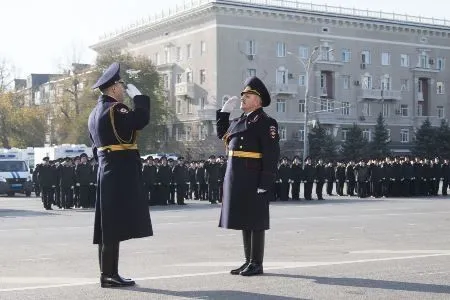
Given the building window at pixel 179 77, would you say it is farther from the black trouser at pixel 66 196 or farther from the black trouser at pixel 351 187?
the black trouser at pixel 66 196

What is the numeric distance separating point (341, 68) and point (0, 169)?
42623 mm

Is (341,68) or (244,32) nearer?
(244,32)

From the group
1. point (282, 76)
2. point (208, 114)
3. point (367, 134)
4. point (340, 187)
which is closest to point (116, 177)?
point (340, 187)

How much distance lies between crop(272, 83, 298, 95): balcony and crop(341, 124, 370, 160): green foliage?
20.6ft

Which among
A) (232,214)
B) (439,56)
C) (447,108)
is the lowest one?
(232,214)

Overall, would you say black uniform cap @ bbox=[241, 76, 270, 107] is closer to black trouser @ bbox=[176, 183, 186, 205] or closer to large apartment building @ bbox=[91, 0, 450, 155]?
black trouser @ bbox=[176, 183, 186, 205]

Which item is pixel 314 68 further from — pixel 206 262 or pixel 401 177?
pixel 206 262

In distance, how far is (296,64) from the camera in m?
69.9

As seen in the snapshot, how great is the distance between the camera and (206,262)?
31.3ft

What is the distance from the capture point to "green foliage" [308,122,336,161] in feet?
212

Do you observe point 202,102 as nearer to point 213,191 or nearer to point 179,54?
point 179,54

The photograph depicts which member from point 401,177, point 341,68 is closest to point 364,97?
point 341,68

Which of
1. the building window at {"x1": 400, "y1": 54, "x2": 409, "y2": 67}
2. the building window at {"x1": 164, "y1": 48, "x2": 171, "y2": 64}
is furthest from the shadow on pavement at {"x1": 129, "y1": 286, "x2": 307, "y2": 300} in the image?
the building window at {"x1": 400, "y1": 54, "x2": 409, "y2": 67}

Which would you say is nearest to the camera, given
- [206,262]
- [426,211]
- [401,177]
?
[206,262]
